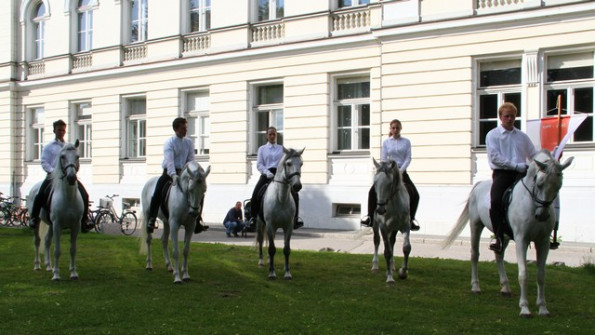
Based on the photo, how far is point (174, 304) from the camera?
8.65 meters

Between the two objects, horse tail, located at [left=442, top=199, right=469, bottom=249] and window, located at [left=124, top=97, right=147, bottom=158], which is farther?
window, located at [left=124, top=97, right=147, bottom=158]

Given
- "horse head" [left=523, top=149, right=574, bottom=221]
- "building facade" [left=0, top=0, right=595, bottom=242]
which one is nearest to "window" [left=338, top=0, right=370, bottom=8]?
"building facade" [left=0, top=0, right=595, bottom=242]

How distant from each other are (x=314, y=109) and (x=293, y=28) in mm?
3129

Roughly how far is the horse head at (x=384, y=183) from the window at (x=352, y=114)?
38.4 ft

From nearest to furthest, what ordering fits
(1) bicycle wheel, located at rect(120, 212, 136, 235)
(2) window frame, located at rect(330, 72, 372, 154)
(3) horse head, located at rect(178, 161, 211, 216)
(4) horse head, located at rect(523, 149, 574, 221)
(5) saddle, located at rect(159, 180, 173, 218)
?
1. (4) horse head, located at rect(523, 149, 574, 221)
2. (3) horse head, located at rect(178, 161, 211, 216)
3. (5) saddle, located at rect(159, 180, 173, 218)
4. (2) window frame, located at rect(330, 72, 372, 154)
5. (1) bicycle wheel, located at rect(120, 212, 136, 235)

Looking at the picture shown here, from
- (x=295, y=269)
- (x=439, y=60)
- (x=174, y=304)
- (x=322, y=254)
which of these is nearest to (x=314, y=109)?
(x=439, y=60)

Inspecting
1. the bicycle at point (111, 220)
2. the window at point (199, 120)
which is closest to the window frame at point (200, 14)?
the window at point (199, 120)

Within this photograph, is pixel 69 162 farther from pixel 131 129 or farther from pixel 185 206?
pixel 131 129

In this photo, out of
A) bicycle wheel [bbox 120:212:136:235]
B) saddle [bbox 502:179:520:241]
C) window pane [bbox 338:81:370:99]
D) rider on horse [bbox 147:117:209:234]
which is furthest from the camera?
bicycle wheel [bbox 120:212:136:235]

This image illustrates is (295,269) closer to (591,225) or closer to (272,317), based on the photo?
(272,317)

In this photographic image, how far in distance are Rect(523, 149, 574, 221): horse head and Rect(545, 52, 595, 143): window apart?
11.3 meters

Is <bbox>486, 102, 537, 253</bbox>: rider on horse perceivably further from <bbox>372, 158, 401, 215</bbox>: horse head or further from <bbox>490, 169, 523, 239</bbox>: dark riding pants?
<bbox>372, 158, 401, 215</bbox>: horse head

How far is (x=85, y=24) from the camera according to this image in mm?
30484

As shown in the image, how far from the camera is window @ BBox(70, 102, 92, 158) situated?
1177 inches
